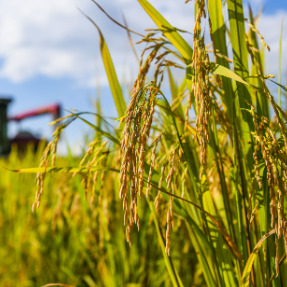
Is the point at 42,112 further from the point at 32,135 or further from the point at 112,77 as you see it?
the point at 112,77

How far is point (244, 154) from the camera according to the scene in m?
0.95

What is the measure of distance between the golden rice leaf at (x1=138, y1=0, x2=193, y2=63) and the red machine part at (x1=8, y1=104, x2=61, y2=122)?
11.4 metres

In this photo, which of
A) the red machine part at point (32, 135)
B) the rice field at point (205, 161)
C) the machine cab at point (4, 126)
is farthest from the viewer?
the red machine part at point (32, 135)

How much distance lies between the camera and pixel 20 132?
41.0 feet

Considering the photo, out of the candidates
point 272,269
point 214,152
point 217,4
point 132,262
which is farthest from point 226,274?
point 132,262

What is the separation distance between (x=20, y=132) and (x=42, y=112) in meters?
1.21

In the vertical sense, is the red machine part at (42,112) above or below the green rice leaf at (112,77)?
above

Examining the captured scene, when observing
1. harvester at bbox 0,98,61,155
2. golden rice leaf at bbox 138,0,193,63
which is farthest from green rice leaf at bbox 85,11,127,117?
harvester at bbox 0,98,61,155

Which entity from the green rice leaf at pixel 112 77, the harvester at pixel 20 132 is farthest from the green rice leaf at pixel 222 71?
the harvester at pixel 20 132

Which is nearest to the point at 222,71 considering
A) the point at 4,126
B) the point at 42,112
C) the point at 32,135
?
the point at 4,126

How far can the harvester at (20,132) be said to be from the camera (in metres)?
9.70

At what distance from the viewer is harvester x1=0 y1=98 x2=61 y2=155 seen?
31.8 ft

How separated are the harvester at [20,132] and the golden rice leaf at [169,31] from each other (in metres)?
5.38

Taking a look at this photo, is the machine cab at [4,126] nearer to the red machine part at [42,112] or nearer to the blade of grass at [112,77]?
the red machine part at [42,112]
